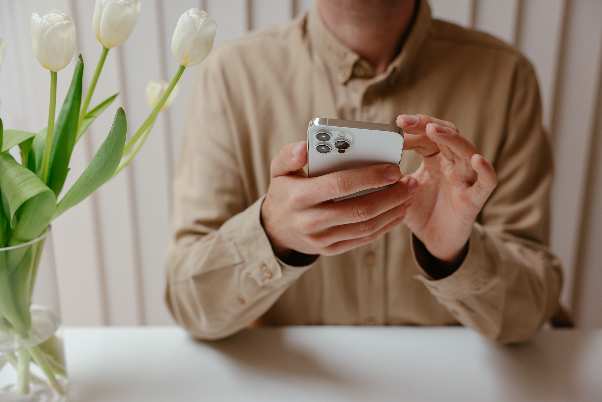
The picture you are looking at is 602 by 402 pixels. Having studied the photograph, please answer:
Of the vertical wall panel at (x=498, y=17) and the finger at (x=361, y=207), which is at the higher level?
the vertical wall panel at (x=498, y=17)

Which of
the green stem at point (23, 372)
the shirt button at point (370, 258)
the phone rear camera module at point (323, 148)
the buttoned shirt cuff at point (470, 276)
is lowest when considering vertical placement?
the shirt button at point (370, 258)

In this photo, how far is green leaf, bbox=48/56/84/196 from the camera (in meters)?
0.58

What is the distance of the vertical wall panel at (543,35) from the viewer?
117cm

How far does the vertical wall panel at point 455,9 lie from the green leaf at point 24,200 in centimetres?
78

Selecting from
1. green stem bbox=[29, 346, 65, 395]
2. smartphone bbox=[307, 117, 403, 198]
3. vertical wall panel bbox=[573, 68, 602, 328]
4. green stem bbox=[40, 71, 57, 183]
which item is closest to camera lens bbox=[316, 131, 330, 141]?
smartphone bbox=[307, 117, 403, 198]

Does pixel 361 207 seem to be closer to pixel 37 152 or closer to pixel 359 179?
pixel 359 179

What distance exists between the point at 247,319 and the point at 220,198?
158mm

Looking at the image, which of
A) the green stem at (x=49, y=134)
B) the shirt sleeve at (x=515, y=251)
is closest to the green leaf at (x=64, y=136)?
the green stem at (x=49, y=134)

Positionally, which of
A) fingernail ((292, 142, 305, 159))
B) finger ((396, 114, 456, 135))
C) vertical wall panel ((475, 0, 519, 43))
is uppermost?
vertical wall panel ((475, 0, 519, 43))

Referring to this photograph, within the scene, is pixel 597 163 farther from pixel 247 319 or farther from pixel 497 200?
pixel 247 319

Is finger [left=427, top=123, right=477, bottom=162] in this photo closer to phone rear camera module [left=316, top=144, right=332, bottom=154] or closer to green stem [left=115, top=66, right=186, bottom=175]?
phone rear camera module [left=316, top=144, right=332, bottom=154]

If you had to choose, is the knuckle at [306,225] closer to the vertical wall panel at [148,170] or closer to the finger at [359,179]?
the finger at [359,179]

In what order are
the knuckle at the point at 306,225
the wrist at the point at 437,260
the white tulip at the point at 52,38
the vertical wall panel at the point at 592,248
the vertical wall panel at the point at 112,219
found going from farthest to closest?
the vertical wall panel at the point at 592,248 < the vertical wall panel at the point at 112,219 < the wrist at the point at 437,260 < the knuckle at the point at 306,225 < the white tulip at the point at 52,38

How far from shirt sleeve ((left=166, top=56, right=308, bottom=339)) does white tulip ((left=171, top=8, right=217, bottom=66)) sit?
7.9 inches
